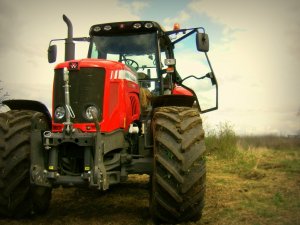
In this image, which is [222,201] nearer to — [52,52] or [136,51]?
[136,51]

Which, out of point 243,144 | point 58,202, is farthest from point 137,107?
point 243,144

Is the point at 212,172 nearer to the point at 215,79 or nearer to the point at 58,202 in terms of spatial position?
the point at 215,79

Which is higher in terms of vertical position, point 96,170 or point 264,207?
point 96,170

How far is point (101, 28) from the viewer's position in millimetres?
6664

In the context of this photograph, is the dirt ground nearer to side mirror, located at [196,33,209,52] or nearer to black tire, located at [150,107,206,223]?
black tire, located at [150,107,206,223]

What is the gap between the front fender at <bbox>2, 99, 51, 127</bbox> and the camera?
539cm

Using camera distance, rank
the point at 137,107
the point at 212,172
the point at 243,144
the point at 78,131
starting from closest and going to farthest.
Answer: the point at 78,131 < the point at 137,107 < the point at 212,172 < the point at 243,144

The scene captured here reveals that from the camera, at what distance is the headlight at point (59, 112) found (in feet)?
16.4

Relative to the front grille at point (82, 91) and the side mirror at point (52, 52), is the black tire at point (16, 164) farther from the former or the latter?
the side mirror at point (52, 52)

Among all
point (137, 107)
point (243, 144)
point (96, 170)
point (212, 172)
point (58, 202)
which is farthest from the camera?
point (243, 144)

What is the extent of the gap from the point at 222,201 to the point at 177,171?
72.6 inches

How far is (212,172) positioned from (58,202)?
168 inches

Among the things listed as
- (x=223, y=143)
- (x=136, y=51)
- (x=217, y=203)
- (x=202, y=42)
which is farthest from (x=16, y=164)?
(x=223, y=143)

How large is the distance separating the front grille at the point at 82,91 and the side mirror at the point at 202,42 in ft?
5.86
